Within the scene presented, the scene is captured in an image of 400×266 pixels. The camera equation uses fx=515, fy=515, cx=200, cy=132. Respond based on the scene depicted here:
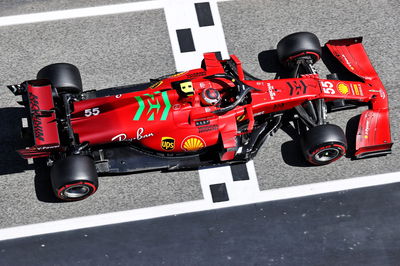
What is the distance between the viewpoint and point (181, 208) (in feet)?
26.1

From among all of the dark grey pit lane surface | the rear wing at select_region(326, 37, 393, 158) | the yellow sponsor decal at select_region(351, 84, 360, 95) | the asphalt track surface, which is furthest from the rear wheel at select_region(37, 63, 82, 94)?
the rear wing at select_region(326, 37, 393, 158)

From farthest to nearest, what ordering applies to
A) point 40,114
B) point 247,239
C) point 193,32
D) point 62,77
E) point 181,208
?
1. point 193,32
2. point 181,208
3. point 247,239
4. point 62,77
5. point 40,114

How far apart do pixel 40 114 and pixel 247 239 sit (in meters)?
3.53

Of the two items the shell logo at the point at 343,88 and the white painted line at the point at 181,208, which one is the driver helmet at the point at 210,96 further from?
the shell logo at the point at 343,88

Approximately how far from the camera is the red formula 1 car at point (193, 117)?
7070 millimetres

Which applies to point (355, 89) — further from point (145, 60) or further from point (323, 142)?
point (145, 60)

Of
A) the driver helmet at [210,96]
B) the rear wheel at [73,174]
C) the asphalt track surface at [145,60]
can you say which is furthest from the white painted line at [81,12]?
the rear wheel at [73,174]

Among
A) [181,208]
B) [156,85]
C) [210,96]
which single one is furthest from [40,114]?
[181,208]

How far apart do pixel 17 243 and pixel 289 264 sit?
403 cm

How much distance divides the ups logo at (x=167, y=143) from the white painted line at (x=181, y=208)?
3.13ft

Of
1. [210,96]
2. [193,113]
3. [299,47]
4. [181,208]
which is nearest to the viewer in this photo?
[210,96]

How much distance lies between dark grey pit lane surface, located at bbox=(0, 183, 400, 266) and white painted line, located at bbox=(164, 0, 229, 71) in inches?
109

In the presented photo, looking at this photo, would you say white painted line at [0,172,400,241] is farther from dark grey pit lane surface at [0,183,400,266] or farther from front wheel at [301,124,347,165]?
front wheel at [301,124,347,165]

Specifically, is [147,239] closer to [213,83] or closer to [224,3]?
[213,83]
